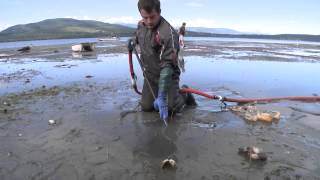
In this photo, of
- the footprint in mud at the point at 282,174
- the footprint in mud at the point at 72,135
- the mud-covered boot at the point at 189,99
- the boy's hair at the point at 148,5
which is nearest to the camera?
the footprint in mud at the point at 282,174

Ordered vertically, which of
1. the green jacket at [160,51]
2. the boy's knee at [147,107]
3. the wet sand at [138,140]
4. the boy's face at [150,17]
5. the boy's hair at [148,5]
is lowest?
the wet sand at [138,140]

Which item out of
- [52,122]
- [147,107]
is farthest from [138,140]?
[52,122]

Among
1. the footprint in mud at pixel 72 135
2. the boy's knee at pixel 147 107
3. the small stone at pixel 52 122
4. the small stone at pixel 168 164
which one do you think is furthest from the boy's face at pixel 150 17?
the small stone at pixel 168 164

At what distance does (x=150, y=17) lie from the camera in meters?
6.16

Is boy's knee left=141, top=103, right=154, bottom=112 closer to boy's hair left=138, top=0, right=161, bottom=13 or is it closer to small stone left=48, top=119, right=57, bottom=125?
small stone left=48, top=119, right=57, bottom=125

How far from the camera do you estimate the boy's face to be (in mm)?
6102

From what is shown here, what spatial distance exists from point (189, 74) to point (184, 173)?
9.74m

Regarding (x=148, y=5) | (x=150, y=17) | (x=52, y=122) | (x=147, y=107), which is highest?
(x=148, y=5)

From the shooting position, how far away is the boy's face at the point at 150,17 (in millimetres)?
6102

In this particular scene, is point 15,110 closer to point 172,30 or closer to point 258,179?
point 172,30

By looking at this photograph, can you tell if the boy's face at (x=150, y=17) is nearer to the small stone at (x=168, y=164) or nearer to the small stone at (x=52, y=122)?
the small stone at (x=52, y=122)

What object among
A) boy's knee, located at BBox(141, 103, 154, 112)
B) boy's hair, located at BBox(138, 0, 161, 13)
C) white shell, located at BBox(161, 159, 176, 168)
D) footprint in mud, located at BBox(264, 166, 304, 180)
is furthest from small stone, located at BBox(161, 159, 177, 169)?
boy's knee, located at BBox(141, 103, 154, 112)

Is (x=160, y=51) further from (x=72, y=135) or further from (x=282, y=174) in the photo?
(x=282, y=174)

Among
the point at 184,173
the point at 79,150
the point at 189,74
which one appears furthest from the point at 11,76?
the point at 184,173
